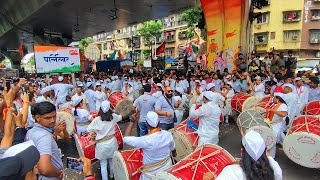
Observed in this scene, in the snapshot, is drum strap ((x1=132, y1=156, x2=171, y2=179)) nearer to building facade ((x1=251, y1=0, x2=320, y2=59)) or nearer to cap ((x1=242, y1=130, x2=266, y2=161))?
cap ((x1=242, y1=130, x2=266, y2=161))

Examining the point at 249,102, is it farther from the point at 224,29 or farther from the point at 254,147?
the point at 224,29

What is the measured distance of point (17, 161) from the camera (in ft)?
5.39

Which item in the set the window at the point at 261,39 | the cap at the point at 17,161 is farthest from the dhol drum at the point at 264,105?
the window at the point at 261,39

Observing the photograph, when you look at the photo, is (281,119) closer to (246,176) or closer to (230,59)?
(246,176)

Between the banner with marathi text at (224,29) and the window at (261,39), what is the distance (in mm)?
23907

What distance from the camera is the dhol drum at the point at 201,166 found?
11.2 ft

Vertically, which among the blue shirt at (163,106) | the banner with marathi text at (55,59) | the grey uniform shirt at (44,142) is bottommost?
the blue shirt at (163,106)

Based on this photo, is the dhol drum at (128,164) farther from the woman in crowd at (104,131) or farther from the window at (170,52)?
the window at (170,52)

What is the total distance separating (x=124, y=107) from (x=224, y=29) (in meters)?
7.64

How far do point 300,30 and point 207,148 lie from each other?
35.5 metres

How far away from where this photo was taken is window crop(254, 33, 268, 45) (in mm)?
36000

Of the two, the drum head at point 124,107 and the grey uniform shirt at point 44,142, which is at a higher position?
the grey uniform shirt at point 44,142

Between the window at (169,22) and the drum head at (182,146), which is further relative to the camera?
the window at (169,22)

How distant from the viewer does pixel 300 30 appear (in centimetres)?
3450
